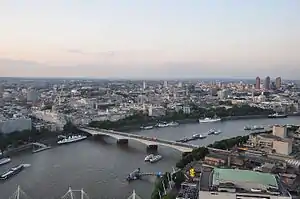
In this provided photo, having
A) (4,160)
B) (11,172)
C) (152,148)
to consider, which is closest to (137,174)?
(11,172)

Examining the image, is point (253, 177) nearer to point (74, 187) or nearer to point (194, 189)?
point (194, 189)

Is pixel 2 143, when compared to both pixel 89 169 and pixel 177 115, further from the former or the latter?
pixel 177 115

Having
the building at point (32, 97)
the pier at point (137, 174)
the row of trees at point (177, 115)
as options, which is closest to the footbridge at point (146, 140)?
the row of trees at point (177, 115)

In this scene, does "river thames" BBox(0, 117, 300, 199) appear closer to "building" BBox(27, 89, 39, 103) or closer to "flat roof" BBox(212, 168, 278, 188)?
"flat roof" BBox(212, 168, 278, 188)

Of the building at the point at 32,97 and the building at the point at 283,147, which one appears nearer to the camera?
the building at the point at 283,147

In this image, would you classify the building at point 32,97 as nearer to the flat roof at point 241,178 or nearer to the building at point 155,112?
the building at point 155,112

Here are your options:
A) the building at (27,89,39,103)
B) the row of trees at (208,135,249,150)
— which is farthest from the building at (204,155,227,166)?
the building at (27,89,39,103)
